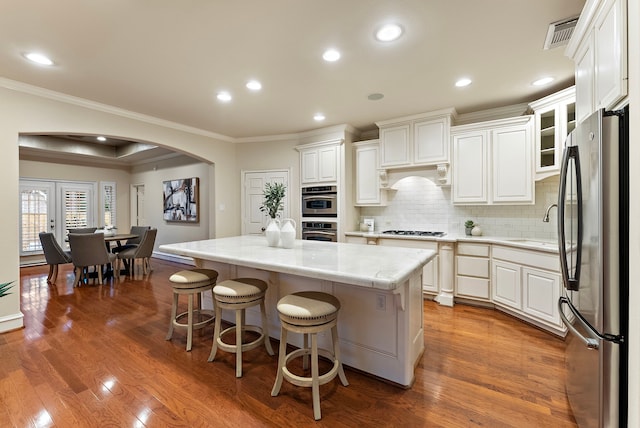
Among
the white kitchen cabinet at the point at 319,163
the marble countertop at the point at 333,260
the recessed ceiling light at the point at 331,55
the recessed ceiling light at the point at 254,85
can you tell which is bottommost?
the marble countertop at the point at 333,260

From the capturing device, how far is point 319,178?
4.80 m

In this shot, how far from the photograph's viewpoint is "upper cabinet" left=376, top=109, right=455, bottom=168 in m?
3.93

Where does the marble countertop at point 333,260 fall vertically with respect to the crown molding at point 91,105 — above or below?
below

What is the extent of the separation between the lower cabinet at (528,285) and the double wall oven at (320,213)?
2306 mm

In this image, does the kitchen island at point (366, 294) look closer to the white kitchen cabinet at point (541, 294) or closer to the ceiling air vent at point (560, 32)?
the white kitchen cabinet at point (541, 294)

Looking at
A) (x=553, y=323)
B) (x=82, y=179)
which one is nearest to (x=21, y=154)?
(x=82, y=179)

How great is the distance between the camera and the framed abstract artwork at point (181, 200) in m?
6.47

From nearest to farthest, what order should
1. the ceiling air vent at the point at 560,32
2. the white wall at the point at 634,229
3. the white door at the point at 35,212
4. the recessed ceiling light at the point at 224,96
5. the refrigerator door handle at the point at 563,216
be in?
the white wall at the point at 634,229 < the refrigerator door handle at the point at 563,216 < the ceiling air vent at the point at 560,32 < the recessed ceiling light at the point at 224,96 < the white door at the point at 35,212

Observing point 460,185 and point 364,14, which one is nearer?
point 364,14

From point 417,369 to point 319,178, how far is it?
3.24 m

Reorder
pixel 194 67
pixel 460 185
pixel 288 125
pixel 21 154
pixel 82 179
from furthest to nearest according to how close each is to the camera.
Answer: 1. pixel 82 179
2. pixel 21 154
3. pixel 288 125
4. pixel 460 185
5. pixel 194 67

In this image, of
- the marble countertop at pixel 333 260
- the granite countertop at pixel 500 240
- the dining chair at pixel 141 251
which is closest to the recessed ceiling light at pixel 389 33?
the marble countertop at pixel 333 260

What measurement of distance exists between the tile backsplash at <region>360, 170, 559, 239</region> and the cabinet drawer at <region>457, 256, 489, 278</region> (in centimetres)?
62

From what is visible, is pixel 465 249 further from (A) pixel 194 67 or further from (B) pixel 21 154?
(B) pixel 21 154
